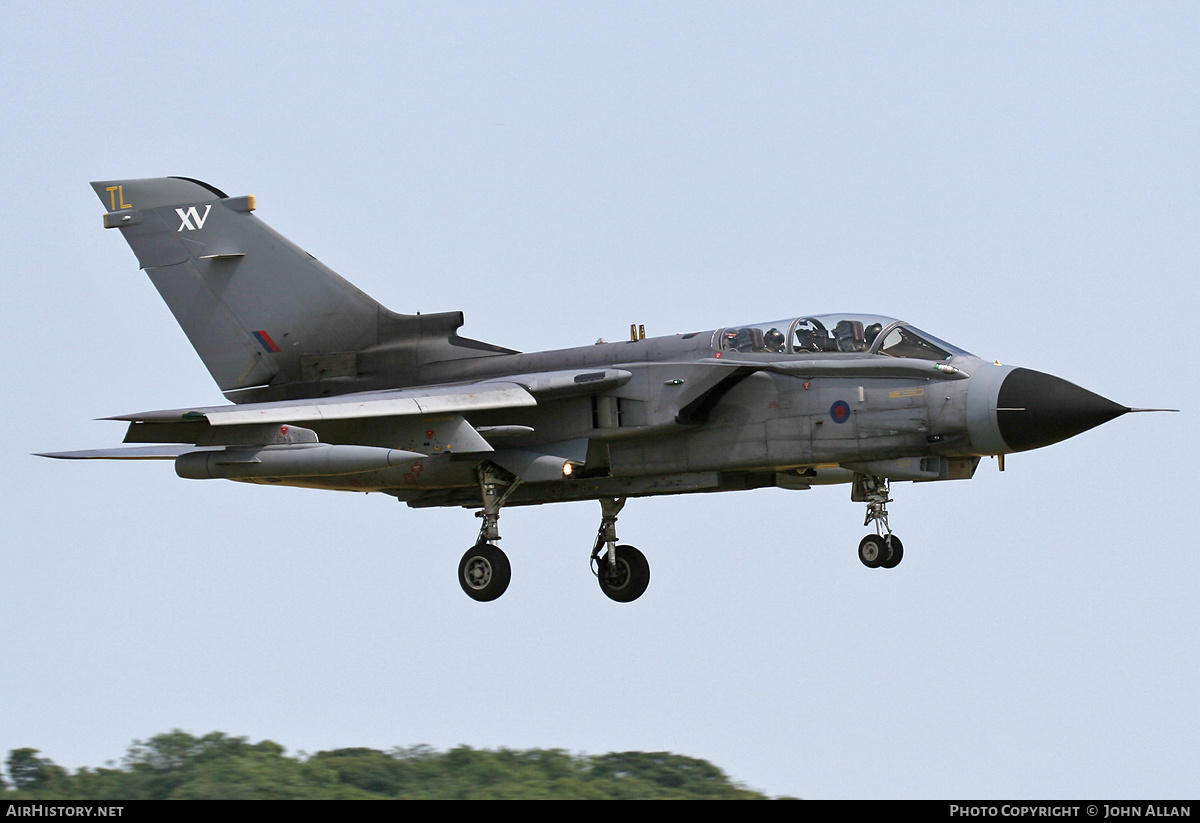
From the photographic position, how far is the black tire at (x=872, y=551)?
1834 centimetres

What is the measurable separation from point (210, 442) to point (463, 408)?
2.72 m

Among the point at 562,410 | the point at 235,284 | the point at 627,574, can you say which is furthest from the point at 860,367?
the point at 235,284

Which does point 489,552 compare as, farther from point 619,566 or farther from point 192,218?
point 192,218

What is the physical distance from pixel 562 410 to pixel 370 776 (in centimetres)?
491

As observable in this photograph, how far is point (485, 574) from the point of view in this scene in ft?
62.2

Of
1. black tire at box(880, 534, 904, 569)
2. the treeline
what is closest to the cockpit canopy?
black tire at box(880, 534, 904, 569)

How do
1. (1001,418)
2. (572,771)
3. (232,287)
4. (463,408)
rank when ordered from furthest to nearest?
(232,287), (572,771), (463,408), (1001,418)

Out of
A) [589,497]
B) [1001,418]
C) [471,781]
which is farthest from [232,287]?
[1001,418]

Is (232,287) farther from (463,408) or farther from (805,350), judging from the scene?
(805,350)

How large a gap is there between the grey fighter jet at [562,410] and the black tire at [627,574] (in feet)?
0.06

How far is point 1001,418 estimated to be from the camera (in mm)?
16906

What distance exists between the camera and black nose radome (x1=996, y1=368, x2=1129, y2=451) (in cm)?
1688
